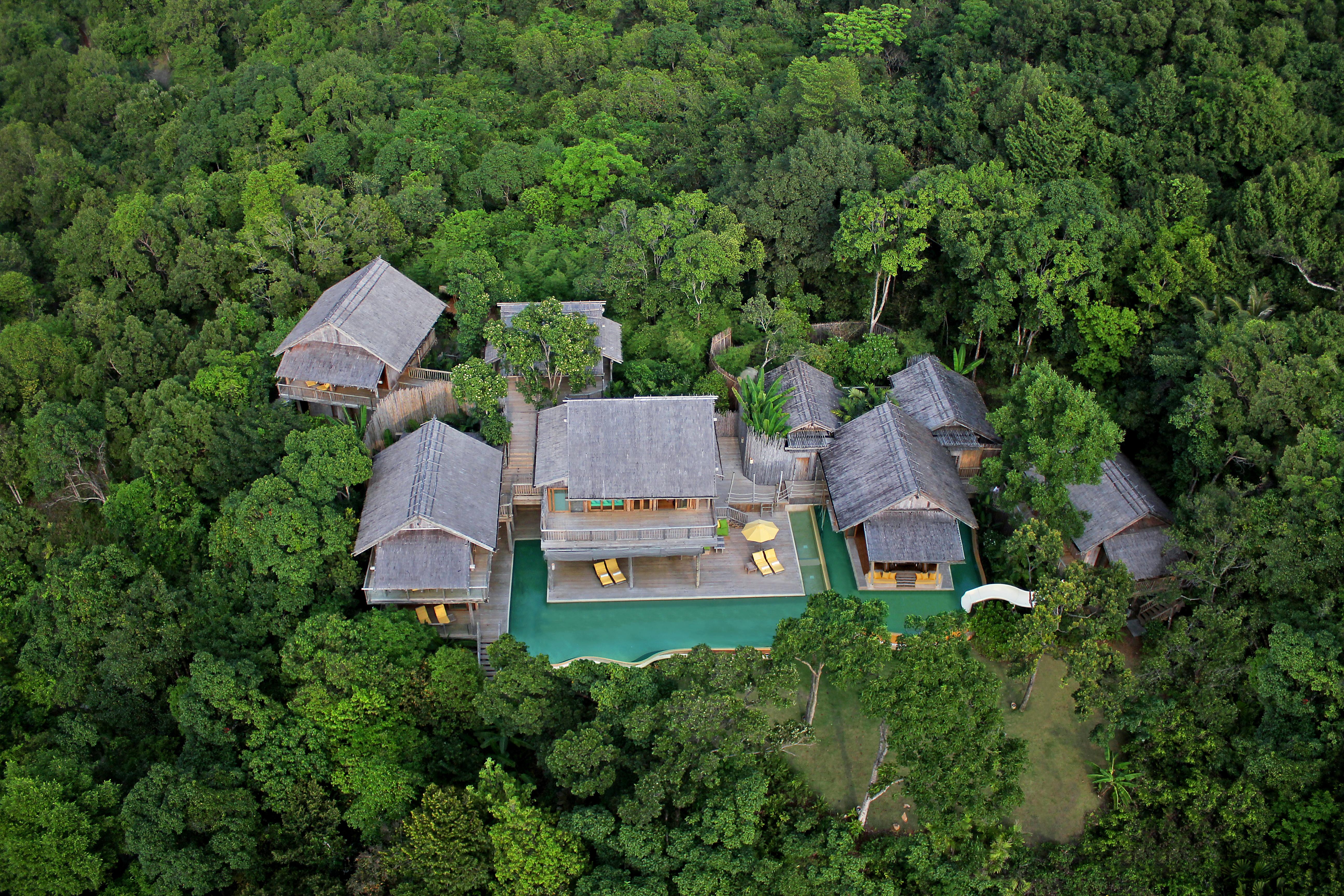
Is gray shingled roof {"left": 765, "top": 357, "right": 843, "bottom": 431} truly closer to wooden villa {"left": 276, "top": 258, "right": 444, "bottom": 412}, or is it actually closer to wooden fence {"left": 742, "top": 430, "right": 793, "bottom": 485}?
wooden fence {"left": 742, "top": 430, "right": 793, "bottom": 485}

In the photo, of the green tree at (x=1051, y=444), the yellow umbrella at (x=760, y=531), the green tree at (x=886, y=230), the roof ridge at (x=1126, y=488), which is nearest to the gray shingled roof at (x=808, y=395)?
the yellow umbrella at (x=760, y=531)

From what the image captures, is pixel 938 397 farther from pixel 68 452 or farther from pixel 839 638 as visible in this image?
pixel 68 452

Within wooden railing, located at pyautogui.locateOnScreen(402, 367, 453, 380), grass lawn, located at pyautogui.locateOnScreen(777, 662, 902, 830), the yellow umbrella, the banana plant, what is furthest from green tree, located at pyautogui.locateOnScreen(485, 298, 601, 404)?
grass lawn, located at pyautogui.locateOnScreen(777, 662, 902, 830)

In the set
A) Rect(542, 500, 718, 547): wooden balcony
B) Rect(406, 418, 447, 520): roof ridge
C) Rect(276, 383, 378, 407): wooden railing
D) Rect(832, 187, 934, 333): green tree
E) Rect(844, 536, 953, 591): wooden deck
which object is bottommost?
Rect(844, 536, 953, 591): wooden deck

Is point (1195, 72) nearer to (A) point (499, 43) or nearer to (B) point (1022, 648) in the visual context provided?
(B) point (1022, 648)

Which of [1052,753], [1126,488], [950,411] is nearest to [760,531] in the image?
[950,411]

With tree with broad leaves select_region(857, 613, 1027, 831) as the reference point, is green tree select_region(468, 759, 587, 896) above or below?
below

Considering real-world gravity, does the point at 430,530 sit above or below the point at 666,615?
above

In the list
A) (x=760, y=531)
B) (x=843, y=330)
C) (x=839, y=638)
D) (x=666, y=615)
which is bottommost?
(x=666, y=615)
